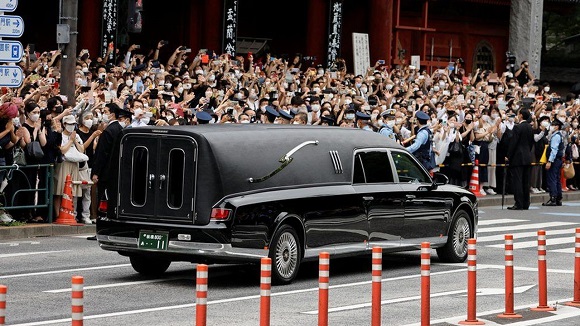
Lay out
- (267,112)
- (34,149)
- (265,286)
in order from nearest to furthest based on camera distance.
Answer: (265,286), (34,149), (267,112)

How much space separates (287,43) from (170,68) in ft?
55.2

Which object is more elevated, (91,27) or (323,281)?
(91,27)

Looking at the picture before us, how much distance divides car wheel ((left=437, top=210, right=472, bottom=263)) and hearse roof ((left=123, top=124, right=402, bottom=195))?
2.05 metres

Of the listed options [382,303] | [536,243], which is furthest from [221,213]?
[536,243]

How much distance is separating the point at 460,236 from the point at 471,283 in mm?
6181

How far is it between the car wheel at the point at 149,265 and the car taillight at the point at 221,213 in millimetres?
1462

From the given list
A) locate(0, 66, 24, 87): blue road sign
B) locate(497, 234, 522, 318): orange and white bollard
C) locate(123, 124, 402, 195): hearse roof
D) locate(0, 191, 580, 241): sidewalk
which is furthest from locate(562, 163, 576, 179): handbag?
locate(497, 234, 522, 318): orange and white bollard

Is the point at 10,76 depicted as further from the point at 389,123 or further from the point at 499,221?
the point at 499,221

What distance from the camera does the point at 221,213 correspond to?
14.3 metres

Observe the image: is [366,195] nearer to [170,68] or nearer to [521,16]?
[170,68]

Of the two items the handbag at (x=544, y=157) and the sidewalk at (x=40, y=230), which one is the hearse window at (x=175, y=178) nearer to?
the sidewalk at (x=40, y=230)

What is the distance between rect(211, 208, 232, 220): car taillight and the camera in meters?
14.3

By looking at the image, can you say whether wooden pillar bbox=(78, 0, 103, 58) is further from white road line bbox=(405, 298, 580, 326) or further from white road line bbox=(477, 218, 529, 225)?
white road line bbox=(405, 298, 580, 326)

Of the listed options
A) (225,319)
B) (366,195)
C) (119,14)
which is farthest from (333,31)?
(225,319)
